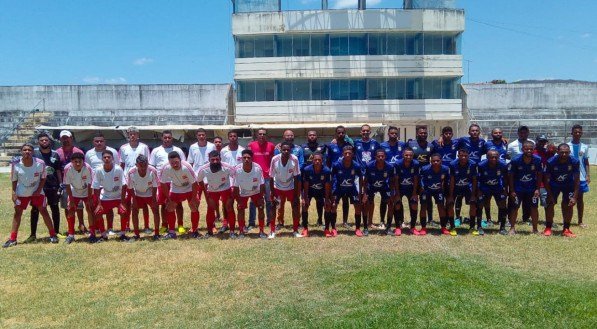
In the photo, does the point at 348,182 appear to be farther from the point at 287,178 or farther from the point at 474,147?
the point at 474,147

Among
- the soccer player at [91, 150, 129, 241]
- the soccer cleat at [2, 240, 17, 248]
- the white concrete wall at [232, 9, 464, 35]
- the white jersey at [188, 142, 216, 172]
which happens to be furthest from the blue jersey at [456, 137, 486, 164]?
the white concrete wall at [232, 9, 464, 35]

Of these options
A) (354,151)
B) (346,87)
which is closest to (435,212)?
(354,151)

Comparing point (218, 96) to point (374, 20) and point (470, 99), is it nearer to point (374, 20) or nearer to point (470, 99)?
point (374, 20)

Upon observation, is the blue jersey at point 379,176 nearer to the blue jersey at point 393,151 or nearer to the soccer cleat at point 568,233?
the blue jersey at point 393,151

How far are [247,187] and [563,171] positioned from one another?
569cm

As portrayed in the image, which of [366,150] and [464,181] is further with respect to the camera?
[366,150]

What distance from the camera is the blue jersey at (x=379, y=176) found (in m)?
8.44

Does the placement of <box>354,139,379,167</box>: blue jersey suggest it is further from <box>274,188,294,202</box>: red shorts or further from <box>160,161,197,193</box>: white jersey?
<box>160,161,197,193</box>: white jersey

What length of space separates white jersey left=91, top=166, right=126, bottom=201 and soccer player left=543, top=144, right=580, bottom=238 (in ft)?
25.0

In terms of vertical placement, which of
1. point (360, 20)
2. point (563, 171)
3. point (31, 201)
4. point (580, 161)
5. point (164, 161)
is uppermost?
point (360, 20)

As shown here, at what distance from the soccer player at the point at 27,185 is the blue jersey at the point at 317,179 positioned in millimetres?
4605

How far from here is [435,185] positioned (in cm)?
852

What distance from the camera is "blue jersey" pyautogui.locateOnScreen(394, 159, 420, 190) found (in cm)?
847

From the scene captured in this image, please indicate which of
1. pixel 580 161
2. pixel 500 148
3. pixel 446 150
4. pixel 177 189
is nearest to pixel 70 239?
pixel 177 189
